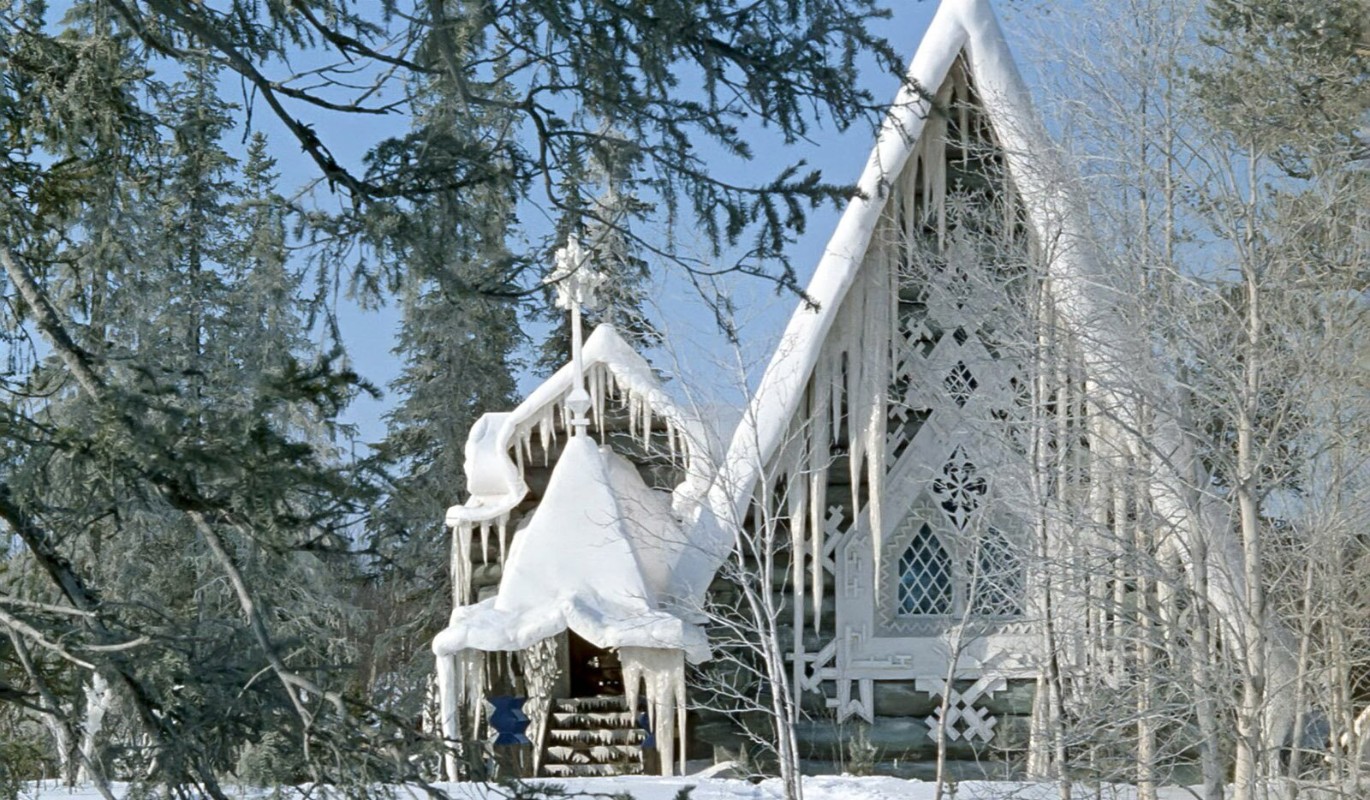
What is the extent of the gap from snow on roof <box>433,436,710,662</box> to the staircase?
114cm

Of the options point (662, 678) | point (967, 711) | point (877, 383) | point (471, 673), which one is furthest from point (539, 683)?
point (877, 383)

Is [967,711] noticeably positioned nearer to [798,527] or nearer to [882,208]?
[798,527]

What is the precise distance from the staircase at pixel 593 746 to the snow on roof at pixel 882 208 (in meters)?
1.95

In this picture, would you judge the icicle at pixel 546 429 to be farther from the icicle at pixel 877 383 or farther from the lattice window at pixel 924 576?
the lattice window at pixel 924 576

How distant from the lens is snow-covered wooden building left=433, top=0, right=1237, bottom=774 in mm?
12703

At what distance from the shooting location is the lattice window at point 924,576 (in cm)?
1391

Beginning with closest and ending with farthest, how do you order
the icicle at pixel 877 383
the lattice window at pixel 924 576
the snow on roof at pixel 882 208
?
the snow on roof at pixel 882 208 < the icicle at pixel 877 383 < the lattice window at pixel 924 576

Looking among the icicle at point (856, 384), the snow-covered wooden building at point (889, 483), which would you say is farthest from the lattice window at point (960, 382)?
the icicle at point (856, 384)

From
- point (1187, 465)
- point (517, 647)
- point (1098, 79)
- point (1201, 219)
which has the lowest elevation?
point (517, 647)

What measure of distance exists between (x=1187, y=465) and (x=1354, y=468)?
1.41 metres

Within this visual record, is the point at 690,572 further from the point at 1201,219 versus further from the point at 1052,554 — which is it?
the point at 1201,219

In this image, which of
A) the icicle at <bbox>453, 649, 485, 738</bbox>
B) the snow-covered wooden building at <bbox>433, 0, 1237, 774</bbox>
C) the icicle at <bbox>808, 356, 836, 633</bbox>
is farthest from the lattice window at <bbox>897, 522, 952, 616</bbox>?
the icicle at <bbox>453, 649, 485, 738</bbox>

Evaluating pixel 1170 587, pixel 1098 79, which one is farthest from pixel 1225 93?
pixel 1170 587

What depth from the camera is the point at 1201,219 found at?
12500mm
